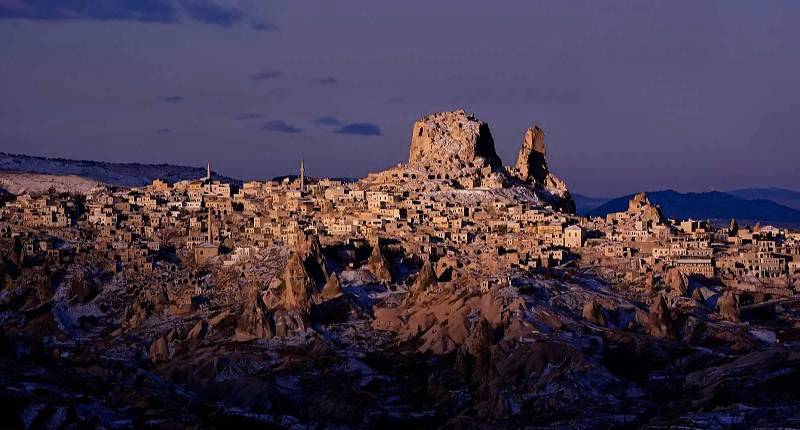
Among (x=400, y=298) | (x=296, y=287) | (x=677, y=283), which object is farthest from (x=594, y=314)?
(x=296, y=287)

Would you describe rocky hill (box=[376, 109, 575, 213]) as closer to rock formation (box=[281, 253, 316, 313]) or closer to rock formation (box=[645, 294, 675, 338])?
rock formation (box=[281, 253, 316, 313])

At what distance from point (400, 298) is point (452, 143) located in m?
40.2

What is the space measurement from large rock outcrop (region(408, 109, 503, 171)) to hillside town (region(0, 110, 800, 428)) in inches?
11.4

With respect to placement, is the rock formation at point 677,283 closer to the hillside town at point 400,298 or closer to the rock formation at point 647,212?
the hillside town at point 400,298

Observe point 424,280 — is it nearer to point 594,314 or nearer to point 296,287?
point 296,287

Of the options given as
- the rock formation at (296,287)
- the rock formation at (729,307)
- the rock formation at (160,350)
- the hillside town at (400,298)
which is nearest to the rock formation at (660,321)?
the hillside town at (400,298)

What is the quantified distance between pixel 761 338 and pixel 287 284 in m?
30.8

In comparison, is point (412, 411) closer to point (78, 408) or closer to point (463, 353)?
point (463, 353)

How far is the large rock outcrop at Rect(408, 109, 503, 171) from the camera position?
483 ft

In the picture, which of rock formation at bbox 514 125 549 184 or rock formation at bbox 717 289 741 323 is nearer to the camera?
rock formation at bbox 717 289 741 323

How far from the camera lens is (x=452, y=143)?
148 m

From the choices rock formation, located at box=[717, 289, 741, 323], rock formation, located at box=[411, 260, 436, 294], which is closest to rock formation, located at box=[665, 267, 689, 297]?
rock formation, located at box=[717, 289, 741, 323]

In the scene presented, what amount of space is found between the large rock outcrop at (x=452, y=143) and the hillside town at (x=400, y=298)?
291 mm

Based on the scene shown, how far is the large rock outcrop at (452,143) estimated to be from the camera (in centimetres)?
14725
